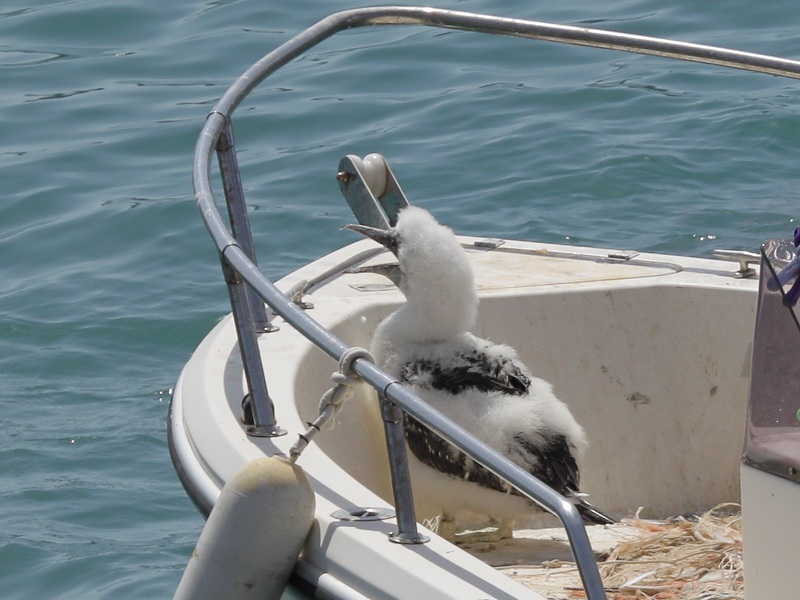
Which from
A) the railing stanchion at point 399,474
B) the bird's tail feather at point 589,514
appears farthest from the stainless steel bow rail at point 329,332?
the bird's tail feather at point 589,514

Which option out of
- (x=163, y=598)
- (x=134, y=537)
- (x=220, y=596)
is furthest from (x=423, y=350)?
(x=134, y=537)

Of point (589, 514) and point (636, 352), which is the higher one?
point (636, 352)

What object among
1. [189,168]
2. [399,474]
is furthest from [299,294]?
[189,168]

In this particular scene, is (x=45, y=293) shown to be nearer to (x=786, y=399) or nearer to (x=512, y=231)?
(x=512, y=231)

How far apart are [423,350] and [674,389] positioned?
0.83 m

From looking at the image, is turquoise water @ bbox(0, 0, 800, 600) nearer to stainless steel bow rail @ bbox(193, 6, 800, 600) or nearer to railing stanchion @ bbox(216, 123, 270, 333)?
railing stanchion @ bbox(216, 123, 270, 333)

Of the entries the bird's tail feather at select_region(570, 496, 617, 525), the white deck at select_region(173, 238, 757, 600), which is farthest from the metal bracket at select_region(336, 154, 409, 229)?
the bird's tail feather at select_region(570, 496, 617, 525)

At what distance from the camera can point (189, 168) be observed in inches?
324

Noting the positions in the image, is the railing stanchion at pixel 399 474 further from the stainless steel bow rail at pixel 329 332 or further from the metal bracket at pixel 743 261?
the metal bracket at pixel 743 261

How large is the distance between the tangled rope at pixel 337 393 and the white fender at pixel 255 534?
6 cm

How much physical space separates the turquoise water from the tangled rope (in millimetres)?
2535

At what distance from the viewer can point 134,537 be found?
5.29 meters

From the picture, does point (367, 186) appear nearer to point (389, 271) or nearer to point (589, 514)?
point (389, 271)

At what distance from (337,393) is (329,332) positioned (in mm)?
214
